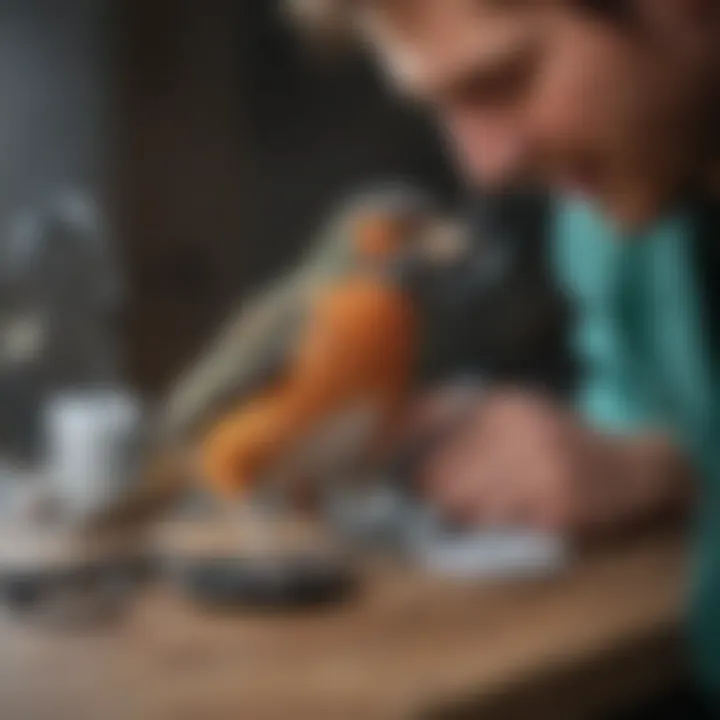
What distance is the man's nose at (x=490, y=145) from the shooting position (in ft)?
2.71

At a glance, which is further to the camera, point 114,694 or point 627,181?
point 627,181

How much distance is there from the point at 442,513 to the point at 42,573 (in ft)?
0.73

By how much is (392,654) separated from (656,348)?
243mm

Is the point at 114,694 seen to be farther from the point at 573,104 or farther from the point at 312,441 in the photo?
the point at 573,104

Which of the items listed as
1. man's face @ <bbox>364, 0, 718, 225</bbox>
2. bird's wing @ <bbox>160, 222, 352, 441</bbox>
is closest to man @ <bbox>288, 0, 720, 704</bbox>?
man's face @ <bbox>364, 0, 718, 225</bbox>

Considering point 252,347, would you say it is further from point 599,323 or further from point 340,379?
point 599,323

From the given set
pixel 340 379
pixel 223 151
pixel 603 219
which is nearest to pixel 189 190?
pixel 223 151

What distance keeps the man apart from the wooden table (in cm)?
4

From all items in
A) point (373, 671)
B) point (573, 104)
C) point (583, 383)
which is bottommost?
point (373, 671)

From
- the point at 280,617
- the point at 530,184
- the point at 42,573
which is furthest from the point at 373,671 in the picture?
the point at 530,184

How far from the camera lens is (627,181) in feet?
2.82

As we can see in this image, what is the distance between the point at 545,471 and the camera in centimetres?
88

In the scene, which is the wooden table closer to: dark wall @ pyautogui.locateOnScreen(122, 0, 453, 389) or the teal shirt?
the teal shirt

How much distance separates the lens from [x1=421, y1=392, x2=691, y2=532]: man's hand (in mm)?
861
